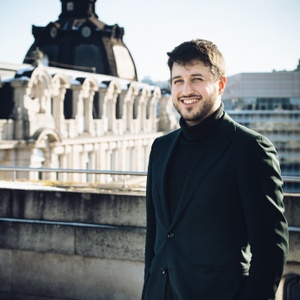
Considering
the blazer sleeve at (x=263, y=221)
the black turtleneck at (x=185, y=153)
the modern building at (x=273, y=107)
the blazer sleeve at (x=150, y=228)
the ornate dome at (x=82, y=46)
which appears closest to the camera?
the blazer sleeve at (x=263, y=221)

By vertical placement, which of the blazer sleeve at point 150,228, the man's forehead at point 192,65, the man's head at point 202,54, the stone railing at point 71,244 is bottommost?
the stone railing at point 71,244

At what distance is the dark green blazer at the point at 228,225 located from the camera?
307 centimetres

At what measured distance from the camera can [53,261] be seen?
6570 millimetres

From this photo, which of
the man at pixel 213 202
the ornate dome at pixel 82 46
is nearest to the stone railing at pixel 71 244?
the man at pixel 213 202

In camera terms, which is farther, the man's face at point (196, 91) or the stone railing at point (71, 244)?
the stone railing at point (71, 244)

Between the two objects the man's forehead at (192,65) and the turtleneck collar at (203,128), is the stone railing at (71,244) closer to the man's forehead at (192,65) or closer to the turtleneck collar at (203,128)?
the turtleneck collar at (203,128)

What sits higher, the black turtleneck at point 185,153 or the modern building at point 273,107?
the modern building at point 273,107

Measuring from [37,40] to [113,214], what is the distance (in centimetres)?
4332

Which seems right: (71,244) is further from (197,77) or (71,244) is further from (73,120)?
(73,120)

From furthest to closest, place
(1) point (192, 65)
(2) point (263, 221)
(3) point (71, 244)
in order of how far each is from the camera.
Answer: (3) point (71, 244), (1) point (192, 65), (2) point (263, 221)

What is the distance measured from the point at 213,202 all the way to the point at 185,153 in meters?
0.44

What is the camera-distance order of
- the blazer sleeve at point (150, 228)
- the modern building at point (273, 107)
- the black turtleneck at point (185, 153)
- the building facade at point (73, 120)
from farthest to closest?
the modern building at point (273, 107)
the building facade at point (73, 120)
the blazer sleeve at point (150, 228)
the black turtleneck at point (185, 153)

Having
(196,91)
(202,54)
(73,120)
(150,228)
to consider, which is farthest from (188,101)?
(73,120)

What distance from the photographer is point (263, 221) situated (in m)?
3.07
